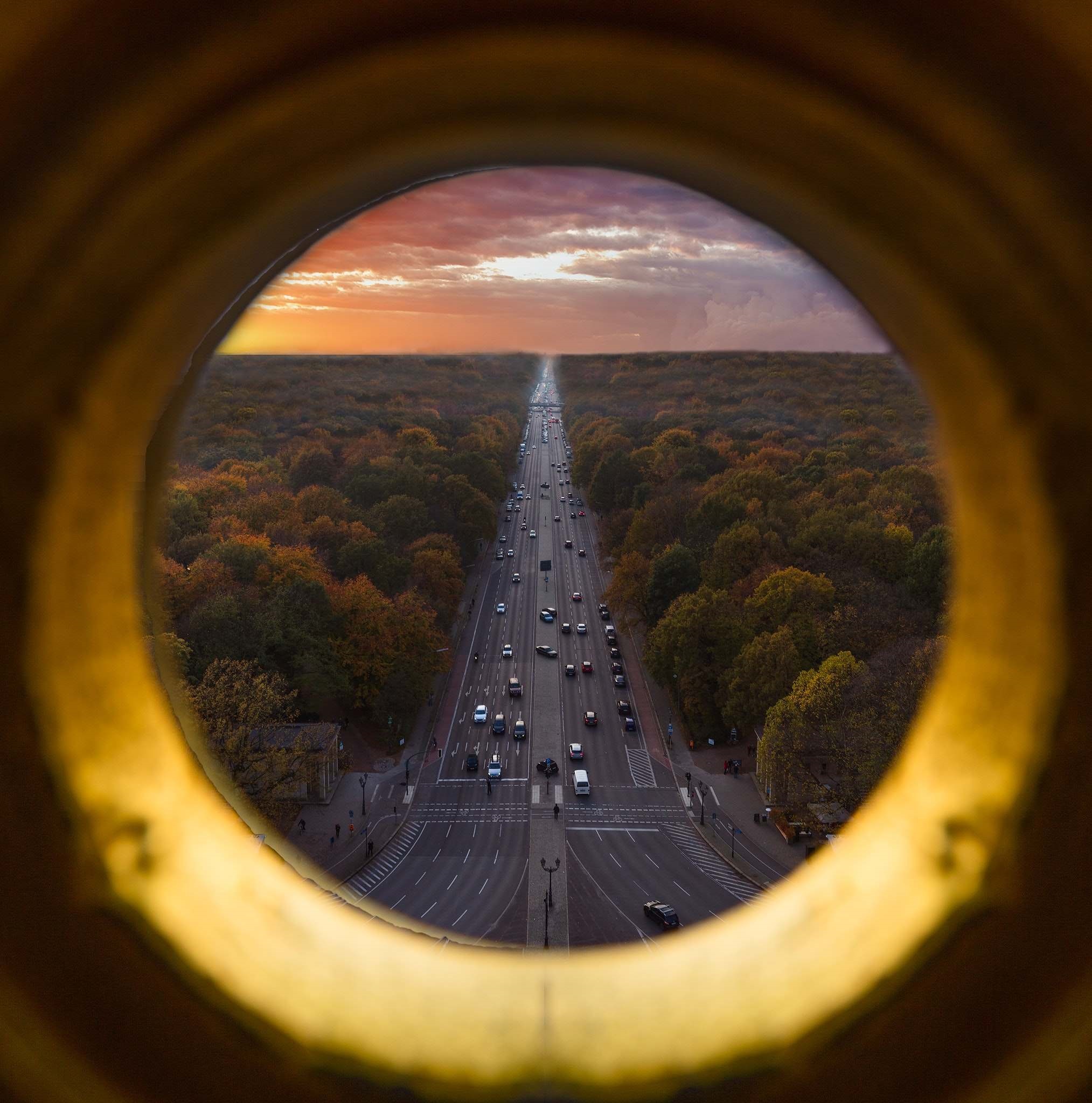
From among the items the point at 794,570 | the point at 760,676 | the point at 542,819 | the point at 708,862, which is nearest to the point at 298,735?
the point at 542,819

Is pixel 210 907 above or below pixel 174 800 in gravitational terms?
below

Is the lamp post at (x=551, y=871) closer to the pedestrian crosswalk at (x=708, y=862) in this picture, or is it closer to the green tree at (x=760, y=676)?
the pedestrian crosswalk at (x=708, y=862)

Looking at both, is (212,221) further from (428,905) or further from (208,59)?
(428,905)

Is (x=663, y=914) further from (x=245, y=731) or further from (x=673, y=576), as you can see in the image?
(x=673, y=576)

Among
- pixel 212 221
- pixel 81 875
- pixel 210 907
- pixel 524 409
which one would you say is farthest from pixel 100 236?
pixel 524 409

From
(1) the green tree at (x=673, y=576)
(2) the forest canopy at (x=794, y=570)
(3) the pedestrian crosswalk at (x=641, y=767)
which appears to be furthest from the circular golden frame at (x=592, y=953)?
(1) the green tree at (x=673, y=576)

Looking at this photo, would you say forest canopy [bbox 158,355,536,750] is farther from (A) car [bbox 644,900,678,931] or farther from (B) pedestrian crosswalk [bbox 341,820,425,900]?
(A) car [bbox 644,900,678,931]
